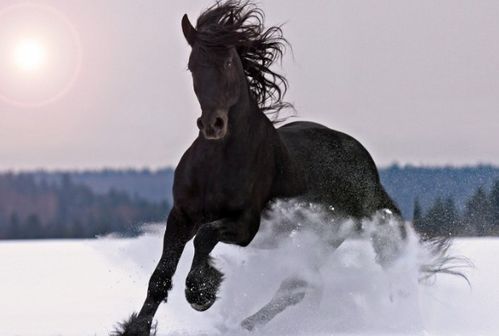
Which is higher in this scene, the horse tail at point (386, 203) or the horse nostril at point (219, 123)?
the horse nostril at point (219, 123)

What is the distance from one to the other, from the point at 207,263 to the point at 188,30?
1452mm

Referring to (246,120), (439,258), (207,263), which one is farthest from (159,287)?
(439,258)

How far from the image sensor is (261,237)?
289 inches

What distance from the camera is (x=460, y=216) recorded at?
29.9 feet

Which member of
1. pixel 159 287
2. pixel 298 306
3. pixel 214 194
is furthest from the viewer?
pixel 298 306

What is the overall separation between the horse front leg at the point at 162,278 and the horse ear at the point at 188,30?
1.07 meters

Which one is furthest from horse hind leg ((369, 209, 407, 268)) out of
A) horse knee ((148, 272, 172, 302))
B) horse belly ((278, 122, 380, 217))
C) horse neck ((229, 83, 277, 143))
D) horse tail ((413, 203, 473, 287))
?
horse knee ((148, 272, 172, 302))

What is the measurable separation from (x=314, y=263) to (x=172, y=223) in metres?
1.59

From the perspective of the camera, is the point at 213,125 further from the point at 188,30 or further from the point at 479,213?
the point at 479,213

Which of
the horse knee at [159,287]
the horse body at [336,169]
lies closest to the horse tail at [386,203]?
the horse body at [336,169]

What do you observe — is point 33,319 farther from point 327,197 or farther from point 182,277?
point 327,197

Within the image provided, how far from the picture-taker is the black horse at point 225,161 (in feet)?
19.3

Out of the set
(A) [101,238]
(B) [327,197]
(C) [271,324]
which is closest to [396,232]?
(B) [327,197]

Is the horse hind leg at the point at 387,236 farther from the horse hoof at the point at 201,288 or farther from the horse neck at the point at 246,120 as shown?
the horse hoof at the point at 201,288
